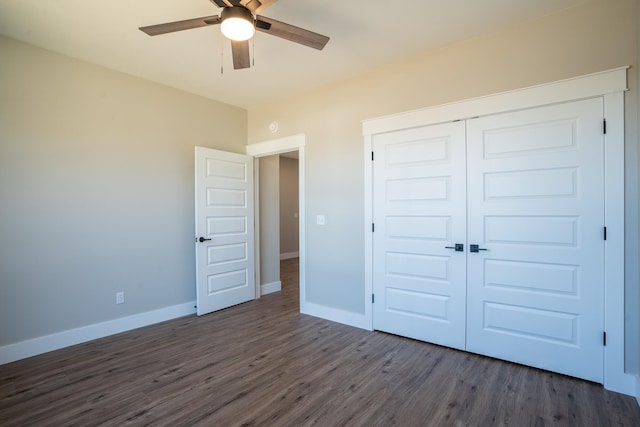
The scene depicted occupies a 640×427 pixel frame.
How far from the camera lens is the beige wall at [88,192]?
2838 mm

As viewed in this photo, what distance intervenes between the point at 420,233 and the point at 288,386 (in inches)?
71.6

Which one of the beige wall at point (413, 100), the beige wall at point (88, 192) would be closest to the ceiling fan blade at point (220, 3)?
the beige wall at point (413, 100)

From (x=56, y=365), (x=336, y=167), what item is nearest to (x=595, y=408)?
(x=336, y=167)

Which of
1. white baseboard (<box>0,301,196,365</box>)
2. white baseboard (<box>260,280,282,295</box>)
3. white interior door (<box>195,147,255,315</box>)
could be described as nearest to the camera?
white baseboard (<box>0,301,196,365</box>)

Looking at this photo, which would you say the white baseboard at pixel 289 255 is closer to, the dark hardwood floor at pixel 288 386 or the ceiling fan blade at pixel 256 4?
the dark hardwood floor at pixel 288 386

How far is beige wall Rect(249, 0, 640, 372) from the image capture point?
2242 millimetres

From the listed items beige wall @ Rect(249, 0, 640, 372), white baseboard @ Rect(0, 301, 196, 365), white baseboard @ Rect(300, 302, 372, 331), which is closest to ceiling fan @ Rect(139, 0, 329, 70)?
beige wall @ Rect(249, 0, 640, 372)

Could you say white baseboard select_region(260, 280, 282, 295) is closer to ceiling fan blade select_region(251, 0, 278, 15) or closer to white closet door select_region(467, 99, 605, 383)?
white closet door select_region(467, 99, 605, 383)

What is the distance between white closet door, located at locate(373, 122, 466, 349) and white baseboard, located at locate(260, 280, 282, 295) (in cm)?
212

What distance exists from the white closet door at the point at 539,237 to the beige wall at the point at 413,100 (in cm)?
21

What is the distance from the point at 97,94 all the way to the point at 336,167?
2.65 metres

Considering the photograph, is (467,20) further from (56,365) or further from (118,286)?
(56,365)

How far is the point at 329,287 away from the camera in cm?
383

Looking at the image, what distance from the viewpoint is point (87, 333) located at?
10.7 ft
